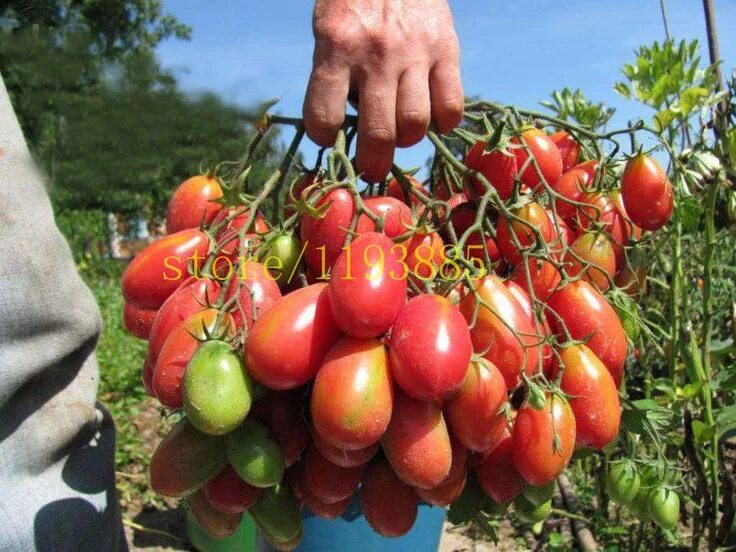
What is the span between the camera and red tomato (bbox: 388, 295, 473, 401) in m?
0.67

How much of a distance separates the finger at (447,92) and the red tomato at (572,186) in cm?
17

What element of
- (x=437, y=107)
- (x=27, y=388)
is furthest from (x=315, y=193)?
(x=27, y=388)

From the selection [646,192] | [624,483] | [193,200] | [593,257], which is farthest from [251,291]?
[624,483]

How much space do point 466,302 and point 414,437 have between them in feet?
0.53

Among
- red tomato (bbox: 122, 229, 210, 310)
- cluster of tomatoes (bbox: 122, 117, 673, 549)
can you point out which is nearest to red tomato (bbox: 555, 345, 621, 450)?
cluster of tomatoes (bbox: 122, 117, 673, 549)

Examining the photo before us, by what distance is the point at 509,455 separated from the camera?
31.3 inches

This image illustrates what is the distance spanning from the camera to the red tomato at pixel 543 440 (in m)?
0.73

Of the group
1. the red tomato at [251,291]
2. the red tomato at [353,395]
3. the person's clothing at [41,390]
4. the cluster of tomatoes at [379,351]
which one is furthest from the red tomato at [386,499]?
the person's clothing at [41,390]

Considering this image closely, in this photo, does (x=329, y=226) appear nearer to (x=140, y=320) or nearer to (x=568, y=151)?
(x=140, y=320)

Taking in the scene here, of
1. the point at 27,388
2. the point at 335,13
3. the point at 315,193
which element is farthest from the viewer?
the point at 27,388

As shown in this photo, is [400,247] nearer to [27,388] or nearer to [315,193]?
[315,193]

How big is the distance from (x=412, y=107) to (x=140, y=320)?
449 mm

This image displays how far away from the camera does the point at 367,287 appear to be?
68 cm

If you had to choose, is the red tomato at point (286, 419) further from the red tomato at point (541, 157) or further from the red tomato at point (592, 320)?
the red tomato at point (541, 157)
